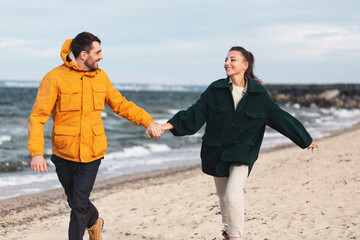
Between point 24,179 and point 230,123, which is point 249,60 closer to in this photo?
point 230,123

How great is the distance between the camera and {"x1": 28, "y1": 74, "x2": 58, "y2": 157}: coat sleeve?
12.1 feet

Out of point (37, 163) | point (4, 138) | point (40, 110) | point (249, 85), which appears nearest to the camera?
point (37, 163)

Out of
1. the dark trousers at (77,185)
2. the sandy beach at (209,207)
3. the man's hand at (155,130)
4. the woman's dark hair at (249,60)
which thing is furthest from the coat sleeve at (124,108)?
the sandy beach at (209,207)

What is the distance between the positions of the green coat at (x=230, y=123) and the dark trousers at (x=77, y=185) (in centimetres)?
87

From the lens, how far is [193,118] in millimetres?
4031

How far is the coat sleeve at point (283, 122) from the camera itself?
4008 millimetres

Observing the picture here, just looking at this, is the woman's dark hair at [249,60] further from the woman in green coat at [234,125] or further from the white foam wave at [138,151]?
the white foam wave at [138,151]

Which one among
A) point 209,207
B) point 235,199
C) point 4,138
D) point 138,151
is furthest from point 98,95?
point 4,138

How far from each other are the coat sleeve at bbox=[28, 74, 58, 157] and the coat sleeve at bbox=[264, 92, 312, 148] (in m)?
1.85

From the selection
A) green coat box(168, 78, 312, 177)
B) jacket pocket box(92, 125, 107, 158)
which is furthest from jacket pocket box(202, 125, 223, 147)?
jacket pocket box(92, 125, 107, 158)

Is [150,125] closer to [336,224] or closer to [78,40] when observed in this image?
[78,40]

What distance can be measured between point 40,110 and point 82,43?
66 cm

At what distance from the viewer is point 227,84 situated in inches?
156

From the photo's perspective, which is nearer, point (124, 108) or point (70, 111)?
point (70, 111)
